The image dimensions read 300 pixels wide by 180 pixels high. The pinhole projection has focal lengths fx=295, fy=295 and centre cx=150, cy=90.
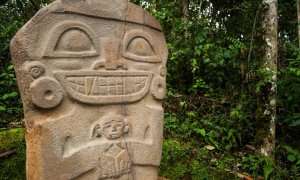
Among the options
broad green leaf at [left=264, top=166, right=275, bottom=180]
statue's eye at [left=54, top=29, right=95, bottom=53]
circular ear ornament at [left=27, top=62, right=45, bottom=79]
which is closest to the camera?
circular ear ornament at [left=27, top=62, right=45, bottom=79]

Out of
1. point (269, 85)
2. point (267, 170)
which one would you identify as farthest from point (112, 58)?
point (269, 85)

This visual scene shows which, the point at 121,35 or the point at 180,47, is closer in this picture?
the point at 121,35

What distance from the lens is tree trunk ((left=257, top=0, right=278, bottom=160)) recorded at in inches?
141

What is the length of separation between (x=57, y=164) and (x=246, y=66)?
3155 mm

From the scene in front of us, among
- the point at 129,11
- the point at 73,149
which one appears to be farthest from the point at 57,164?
the point at 129,11

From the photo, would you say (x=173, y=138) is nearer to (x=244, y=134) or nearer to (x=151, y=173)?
(x=244, y=134)

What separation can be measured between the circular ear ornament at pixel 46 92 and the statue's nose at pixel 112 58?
35cm

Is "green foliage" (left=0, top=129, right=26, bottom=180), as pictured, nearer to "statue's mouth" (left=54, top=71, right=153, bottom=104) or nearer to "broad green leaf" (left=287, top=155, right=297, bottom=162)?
"statue's mouth" (left=54, top=71, right=153, bottom=104)

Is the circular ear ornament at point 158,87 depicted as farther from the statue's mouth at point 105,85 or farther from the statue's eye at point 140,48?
the statue's eye at point 140,48

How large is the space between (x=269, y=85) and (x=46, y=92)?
2.75m

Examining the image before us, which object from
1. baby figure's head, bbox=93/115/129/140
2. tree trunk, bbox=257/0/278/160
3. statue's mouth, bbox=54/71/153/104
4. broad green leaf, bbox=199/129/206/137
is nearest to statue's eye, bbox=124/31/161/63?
statue's mouth, bbox=54/71/153/104

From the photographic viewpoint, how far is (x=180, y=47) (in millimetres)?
4770

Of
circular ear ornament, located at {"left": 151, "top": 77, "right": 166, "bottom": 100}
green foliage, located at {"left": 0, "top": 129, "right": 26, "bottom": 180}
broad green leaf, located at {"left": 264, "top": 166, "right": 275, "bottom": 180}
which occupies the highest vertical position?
circular ear ornament, located at {"left": 151, "top": 77, "right": 166, "bottom": 100}

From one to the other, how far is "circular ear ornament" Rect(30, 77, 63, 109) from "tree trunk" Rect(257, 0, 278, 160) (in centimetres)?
257
